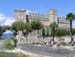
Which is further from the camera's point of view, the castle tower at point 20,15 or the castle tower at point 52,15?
the castle tower at point 52,15

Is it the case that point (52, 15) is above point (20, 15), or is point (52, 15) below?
below

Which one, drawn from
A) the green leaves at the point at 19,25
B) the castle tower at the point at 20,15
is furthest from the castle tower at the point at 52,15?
the green leaves at the point at 19,25

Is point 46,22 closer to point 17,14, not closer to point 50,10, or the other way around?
point 50,10

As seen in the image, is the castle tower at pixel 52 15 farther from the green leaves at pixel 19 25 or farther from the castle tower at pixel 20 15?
the green leaves at pixel 19 25

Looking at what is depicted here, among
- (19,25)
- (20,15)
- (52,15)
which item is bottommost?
(19,25)

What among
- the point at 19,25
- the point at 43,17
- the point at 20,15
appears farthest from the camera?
the point at 43,17

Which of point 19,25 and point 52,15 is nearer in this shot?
point 19,25

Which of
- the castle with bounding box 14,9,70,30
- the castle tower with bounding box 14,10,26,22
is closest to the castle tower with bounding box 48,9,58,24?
the castle with bounding box 14,9,70,30

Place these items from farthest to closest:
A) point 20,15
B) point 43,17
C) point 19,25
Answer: point 43,17, point 20,15, point 19,25

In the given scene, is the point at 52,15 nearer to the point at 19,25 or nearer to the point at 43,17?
the point at 43,17

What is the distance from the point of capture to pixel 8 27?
4889 inches

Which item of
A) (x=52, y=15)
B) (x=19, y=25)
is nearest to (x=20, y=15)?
(x=19, y=25)

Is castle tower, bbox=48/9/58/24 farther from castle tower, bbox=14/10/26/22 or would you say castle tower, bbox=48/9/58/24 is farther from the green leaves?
the green leaves

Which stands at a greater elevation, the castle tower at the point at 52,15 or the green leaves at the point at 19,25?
the castle tower at the point at 52,15
